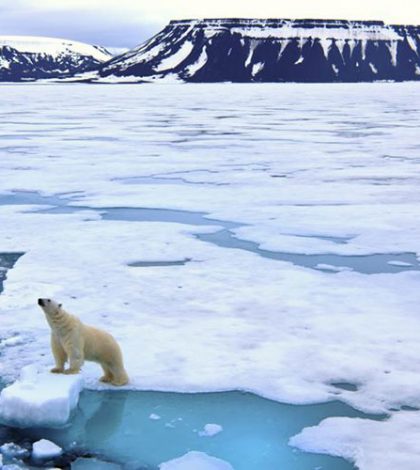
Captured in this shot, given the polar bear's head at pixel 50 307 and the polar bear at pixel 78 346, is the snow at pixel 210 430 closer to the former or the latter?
the polar bear at pixel 78 346

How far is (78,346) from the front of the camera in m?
4.58

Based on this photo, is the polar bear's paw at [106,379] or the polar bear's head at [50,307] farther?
the polar bear's paw at [106,379]

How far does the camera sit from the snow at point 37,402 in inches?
167

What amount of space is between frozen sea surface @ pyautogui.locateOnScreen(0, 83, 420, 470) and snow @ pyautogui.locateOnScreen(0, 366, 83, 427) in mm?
475

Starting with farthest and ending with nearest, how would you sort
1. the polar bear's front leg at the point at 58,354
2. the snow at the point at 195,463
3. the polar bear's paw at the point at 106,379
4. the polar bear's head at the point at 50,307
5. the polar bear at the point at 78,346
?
the polar bear's paw at the point at 106,379 → the polar bear's front leg at the point at 58,354 → the polar bear at the point at 78,346 → the polar bear's head at the point at 50,307 → the snow at the point at 195,463

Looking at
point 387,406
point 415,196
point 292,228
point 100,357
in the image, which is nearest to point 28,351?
point 100,357

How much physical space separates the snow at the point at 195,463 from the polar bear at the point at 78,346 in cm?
97

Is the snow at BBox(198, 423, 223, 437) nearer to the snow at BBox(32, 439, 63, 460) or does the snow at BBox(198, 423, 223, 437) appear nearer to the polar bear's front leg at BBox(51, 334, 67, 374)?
the snow at BBox(32, 439, 63, 460)

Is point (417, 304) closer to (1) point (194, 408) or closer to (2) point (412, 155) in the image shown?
(1) point (194, 408)

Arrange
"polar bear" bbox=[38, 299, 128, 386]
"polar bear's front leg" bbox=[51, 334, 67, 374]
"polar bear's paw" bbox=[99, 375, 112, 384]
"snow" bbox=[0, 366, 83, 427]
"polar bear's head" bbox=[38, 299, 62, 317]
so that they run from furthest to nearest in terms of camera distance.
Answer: "polar bear's paw" bbox=[99, 375, 112, 384] → "polar bear's front leg" bbox=[51, 334, 67, 374] → "polar bear" bbox=[38, 299, 128, 386] → "polar bear's head" bbox=[38, 299, 62, 317] → "snow" bbox=[0, 366, 83, 427]

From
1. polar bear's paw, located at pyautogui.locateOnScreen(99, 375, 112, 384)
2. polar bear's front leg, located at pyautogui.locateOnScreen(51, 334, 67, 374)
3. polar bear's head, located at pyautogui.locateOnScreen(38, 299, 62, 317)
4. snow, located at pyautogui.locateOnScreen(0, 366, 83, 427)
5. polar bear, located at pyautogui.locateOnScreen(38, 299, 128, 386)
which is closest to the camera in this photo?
Result: snow, located at pyautogui.locateOnScreen(0, 366, 83, 427)

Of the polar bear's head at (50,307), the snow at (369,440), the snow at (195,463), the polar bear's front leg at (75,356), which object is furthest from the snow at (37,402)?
the snow at (369,440)

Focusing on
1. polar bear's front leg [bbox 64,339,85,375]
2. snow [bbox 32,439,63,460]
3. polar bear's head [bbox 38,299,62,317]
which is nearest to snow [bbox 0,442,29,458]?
snow [bbox 32,439,63,460]

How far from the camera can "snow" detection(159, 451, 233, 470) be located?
3.87 m
